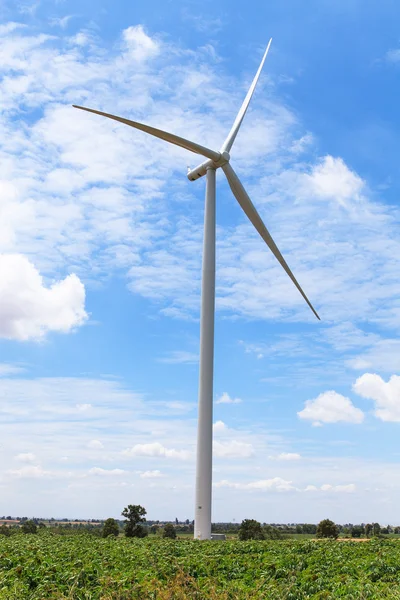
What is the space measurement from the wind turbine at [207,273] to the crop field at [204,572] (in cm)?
1020

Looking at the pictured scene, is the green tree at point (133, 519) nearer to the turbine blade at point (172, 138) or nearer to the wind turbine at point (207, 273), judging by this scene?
the wind turbine at point (207, 273)

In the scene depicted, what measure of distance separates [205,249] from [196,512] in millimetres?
15942

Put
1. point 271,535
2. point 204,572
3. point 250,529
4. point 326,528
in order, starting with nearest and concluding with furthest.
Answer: point 204,572, point 250,529, point 326,528, point 271,535

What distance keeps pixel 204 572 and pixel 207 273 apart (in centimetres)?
2080

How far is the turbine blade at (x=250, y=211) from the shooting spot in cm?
4200

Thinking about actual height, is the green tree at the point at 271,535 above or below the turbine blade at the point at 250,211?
below

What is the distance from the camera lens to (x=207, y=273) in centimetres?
3756

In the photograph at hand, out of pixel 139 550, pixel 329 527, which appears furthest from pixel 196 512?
pixel 329 527

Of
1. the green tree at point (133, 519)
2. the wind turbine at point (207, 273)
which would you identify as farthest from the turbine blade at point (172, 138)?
the green tree at point (133, 519)

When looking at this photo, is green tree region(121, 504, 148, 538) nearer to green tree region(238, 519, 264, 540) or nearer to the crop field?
green tree region(238, 519, 264, 540)

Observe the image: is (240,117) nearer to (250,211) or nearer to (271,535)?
(250,211)

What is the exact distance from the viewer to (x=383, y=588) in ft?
55.4

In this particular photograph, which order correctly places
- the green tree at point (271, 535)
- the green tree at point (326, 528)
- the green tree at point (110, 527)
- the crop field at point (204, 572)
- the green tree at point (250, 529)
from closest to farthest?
1. the crop field at point (204, 572)
2. the green tree at point (250, 529)
3. the green tree at point (271, 535)
4. the green tree at point (110, 527)
5. the green tree at point (326, 528)

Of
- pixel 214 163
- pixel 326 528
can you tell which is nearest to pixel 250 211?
pixel 214 163
